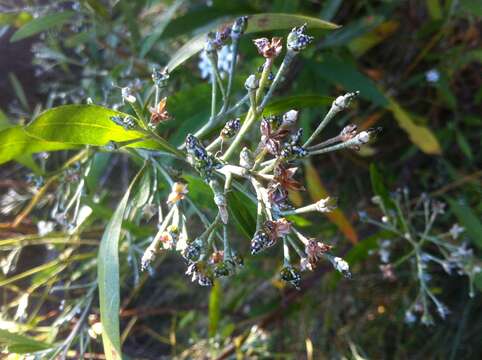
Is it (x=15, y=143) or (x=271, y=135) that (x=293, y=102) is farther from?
(x=15, y=143)

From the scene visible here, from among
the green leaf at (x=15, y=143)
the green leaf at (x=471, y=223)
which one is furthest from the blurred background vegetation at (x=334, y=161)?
the green leaf at (x=15, y=143)

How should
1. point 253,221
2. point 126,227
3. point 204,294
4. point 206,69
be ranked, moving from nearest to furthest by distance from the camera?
point 253,221
point 126,227
point 206,69
point 204,294

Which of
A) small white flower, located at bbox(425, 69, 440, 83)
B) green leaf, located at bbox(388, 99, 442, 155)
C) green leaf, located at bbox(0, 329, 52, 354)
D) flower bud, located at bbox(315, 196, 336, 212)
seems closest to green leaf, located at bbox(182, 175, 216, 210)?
flower bud, located at bbox(315, 196, 336, 212)

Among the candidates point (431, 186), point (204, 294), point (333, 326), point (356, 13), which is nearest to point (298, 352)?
point (333, 326)

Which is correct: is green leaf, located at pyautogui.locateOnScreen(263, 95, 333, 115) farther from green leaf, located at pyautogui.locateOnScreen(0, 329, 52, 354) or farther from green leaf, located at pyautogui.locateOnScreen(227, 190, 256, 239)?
green leaf, located at pyautogui.locateOnScreen(0, 329, 52, 354)

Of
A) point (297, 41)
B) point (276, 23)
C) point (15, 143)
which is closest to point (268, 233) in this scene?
point (297, 41)

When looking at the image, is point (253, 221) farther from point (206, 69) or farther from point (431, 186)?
point (431, 186)
